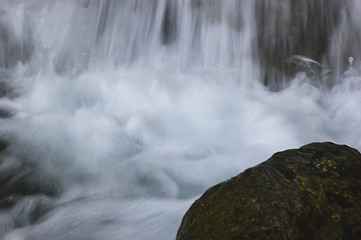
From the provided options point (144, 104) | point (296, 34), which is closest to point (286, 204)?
point (144, 104)

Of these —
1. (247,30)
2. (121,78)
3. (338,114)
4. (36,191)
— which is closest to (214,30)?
(247,30)

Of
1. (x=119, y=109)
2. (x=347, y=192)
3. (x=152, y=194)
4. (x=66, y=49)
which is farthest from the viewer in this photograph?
(x=66, y=49)

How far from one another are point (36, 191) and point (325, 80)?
5659mm

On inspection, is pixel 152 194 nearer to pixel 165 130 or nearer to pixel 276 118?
pixel 165 130

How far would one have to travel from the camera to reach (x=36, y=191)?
14.2 feet

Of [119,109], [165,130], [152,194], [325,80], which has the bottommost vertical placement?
[152,194]

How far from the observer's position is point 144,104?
6270mm

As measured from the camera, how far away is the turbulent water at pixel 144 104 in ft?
13.9

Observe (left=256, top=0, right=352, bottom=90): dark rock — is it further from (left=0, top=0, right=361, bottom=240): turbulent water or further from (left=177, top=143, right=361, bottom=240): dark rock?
(left=177, top=143, right=361, bottom=240): dark rock

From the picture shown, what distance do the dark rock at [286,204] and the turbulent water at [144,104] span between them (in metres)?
1.44

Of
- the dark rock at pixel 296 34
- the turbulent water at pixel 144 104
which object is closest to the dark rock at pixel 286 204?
the turbulent water at pixel 144 104

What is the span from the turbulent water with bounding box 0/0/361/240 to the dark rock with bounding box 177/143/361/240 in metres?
1.44

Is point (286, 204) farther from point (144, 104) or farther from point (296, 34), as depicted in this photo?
point (296, 34)

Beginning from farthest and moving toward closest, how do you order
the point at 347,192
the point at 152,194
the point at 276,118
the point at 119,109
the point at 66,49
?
the point at 66,49
the point at 119,109
the point at 276,118
the point at 152,194
the point at 347,192
